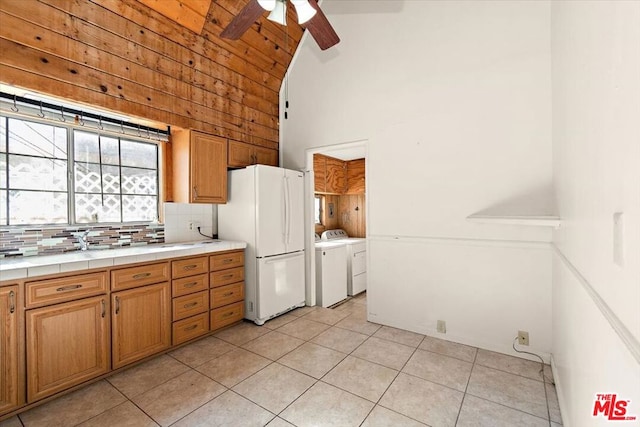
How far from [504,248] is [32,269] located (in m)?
3.58

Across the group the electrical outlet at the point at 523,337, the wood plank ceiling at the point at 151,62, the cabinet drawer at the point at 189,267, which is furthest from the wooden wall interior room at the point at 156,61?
the electrical outlet at the point at 523,337

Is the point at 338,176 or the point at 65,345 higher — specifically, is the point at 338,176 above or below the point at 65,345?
above

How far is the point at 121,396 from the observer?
6.61 feet

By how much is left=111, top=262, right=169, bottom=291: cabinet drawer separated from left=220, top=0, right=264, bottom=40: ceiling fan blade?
2.05 metres

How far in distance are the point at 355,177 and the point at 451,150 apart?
8.96 ft

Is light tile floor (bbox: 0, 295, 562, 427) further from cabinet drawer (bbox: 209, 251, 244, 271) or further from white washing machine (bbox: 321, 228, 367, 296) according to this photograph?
white washing machine (bbox: 321, 228, 367, 296)

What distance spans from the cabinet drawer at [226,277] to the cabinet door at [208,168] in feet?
2.69

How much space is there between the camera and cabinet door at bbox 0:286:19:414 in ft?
5.81

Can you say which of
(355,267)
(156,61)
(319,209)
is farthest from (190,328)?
(319,209)

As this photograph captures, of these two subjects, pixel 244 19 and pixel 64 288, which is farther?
pixel 244 19

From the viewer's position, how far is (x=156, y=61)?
2.79 metres

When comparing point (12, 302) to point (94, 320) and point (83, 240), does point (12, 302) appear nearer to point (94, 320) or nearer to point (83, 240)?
point (94, 320)

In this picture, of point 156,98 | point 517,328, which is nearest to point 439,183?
point 517,328

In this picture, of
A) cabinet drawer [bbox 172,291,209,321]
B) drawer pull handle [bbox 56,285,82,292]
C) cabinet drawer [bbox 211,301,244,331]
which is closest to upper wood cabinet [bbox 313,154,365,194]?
cabinet drawer [bbox 211,301,244,331]
